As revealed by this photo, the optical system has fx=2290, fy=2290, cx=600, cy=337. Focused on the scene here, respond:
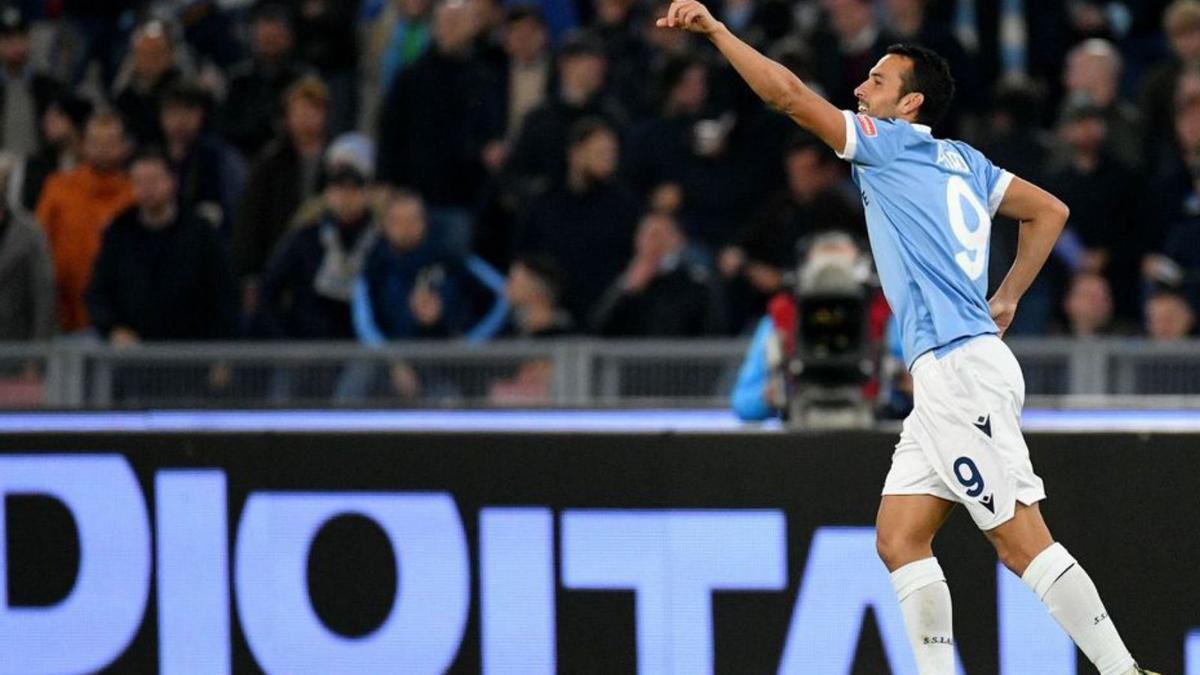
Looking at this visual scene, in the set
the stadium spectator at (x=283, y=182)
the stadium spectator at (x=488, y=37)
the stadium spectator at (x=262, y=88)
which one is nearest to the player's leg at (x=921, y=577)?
the stadium spectator at (x=283, y=182)

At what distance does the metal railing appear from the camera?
9383mm

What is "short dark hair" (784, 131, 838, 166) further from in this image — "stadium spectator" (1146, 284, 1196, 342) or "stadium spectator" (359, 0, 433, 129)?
"stadium spectator" (359, 0, 433, 129)

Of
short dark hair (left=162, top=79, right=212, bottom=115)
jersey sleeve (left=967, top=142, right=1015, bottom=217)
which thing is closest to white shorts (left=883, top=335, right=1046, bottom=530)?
jersey sleeve (left=967, top=142, right=1015, bottom=217)

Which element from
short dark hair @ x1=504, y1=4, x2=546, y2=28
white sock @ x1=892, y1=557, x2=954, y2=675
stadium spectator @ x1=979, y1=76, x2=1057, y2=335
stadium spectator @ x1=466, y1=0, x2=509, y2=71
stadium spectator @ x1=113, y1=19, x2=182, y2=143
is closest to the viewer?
white sock @ x1=892, y1=557, x2=954, y2=675

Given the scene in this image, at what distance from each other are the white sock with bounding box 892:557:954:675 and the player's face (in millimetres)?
1211

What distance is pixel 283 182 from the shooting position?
12.1 metres

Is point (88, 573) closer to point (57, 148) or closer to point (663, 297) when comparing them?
point (663, 297)

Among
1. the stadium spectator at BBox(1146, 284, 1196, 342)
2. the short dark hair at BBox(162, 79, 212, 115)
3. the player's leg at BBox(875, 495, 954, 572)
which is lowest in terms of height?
the player's leg at BBox(875, 495, 954, 572)

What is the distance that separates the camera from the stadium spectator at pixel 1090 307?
32.9ft

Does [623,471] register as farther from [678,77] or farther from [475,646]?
[678,77]

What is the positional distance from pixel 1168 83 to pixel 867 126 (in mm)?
5407

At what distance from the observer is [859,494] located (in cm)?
707

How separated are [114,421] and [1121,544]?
132 inches

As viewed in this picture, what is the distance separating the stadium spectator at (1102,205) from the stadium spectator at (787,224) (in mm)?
1019
